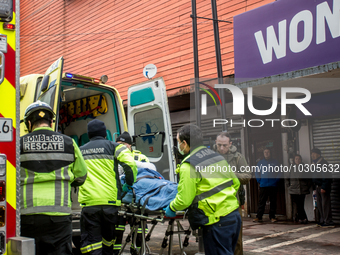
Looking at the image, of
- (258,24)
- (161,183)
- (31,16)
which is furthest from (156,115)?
(31,16)

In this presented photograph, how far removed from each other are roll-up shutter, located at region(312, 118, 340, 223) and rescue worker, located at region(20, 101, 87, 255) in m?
6.65

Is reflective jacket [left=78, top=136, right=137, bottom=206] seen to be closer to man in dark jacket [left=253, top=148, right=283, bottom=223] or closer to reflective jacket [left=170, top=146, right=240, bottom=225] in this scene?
reflective jacket [left=170, top=146, right=240, bottom=225]

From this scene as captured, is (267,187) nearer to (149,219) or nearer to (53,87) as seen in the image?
(149,219)

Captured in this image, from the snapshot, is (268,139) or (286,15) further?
(268,139)

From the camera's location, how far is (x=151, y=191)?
482 centimetres

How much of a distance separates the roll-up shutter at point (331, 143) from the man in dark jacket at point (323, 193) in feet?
1.00

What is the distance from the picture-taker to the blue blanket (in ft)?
14.8

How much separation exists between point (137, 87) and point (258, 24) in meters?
2.29

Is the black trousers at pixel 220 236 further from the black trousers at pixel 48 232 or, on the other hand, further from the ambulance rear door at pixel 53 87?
the ambulance rear door at pixel 53 87

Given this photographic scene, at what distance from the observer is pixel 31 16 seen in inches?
566

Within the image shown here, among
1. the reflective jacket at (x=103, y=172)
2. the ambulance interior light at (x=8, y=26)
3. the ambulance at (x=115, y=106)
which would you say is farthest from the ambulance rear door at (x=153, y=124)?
the ambulance interior light at (x=8, y=26)

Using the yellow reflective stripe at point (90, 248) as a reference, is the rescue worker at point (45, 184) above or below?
above

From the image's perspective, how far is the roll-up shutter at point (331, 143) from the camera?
8.16 m

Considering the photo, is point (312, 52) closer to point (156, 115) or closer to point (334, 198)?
point (156, 115)
